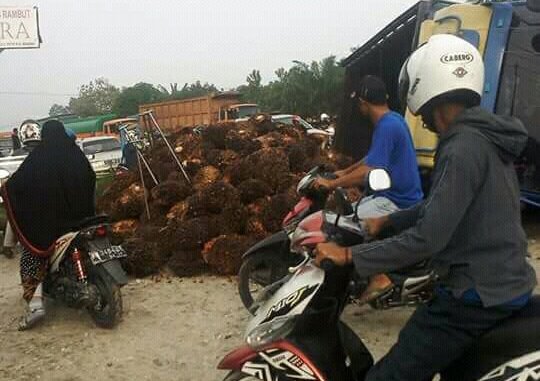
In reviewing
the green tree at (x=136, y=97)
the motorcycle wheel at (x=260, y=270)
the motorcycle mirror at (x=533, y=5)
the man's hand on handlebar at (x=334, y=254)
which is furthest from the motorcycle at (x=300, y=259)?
the green tree at (x=136, y=97)

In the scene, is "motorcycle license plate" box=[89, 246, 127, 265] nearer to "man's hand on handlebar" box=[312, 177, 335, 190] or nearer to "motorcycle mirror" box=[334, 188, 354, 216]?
"man's hand on handlebar" box=[312, 177, 335, 190]

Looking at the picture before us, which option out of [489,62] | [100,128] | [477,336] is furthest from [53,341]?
[100,128]

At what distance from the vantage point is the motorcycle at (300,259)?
7.12 feet

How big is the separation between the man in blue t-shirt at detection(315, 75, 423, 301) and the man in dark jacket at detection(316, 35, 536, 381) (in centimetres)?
189

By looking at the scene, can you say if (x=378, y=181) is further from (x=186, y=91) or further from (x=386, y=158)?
(x=186, y=91)

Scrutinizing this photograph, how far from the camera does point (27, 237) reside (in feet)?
17.1

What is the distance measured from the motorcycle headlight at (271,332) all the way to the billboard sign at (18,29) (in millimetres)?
21591

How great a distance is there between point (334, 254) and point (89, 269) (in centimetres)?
350

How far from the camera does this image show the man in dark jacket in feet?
6.64

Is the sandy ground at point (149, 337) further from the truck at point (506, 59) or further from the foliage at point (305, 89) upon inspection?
the foliage at point (305, 89)

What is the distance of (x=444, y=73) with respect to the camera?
2178 mm

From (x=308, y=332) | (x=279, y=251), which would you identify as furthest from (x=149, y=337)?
(x=308, y=332)

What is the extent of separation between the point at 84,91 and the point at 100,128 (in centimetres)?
4142

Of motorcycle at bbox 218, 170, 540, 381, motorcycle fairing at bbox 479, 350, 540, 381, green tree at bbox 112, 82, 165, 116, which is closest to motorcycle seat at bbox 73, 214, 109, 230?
motorcycle at bbox 218, 170, 540, 381
